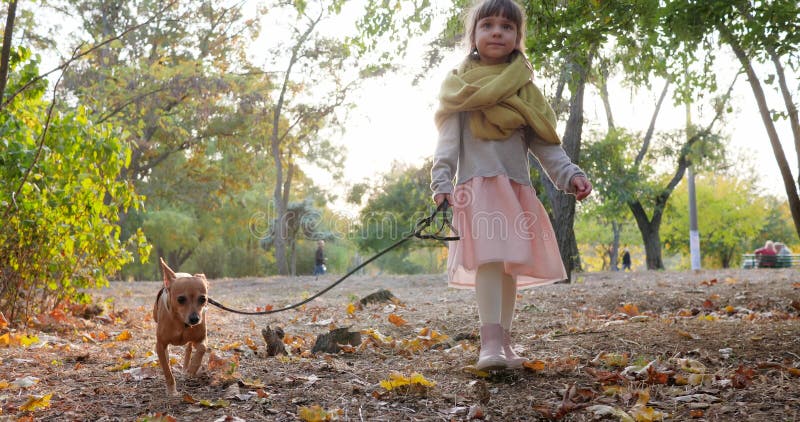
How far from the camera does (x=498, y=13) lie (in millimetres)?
3713

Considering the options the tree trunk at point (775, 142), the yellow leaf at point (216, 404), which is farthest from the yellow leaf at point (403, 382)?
the tree trunk at point (775, 142)

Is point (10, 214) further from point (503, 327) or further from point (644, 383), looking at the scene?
point (644, 383)

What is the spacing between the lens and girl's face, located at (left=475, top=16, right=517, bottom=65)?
3.72 meters

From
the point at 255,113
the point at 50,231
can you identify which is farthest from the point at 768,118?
the point at 255,113

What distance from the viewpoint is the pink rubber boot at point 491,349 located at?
3.41 metres

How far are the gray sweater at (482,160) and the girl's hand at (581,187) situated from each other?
0.13 feet

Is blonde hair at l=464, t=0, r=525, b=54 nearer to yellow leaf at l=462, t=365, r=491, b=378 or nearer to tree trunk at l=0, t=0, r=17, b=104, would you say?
yellow leaf at l=462, t=365, r=491, b=378

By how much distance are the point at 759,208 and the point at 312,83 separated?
3231 cm

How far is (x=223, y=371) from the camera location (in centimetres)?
368

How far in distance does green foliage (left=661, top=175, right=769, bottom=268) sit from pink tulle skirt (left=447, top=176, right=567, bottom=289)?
3935cm

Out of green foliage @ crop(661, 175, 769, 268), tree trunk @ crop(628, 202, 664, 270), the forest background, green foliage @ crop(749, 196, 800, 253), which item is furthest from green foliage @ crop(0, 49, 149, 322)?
green foliage @ crop(749, 196, 800, 253)

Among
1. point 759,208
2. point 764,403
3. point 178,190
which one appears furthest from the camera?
point 759,208

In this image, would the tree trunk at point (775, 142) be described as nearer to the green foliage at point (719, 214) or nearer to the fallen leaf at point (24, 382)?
the fallen leaf at point (24, 382)

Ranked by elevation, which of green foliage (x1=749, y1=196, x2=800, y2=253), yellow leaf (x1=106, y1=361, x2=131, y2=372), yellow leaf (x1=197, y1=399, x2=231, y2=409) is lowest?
yellow leaf (x1=197, y1=399, x2=231, y2=409)
